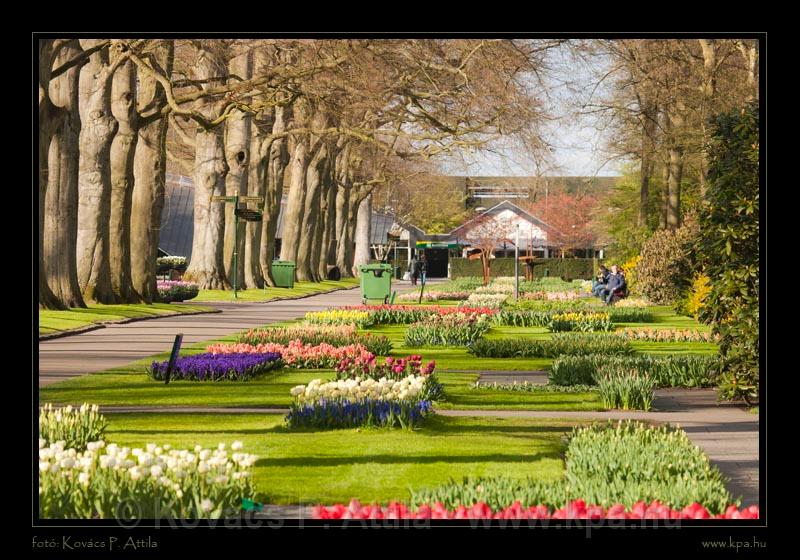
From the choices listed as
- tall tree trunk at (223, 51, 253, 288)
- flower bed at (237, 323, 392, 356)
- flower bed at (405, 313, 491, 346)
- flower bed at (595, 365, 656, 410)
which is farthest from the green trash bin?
flower bed at (595, 365, 656, 410)

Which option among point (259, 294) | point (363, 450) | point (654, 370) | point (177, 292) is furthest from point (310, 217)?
point (363, 450)

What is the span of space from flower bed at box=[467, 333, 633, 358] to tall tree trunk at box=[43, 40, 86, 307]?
399 inches

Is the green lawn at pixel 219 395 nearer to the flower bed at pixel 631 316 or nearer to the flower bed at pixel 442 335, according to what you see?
the flower bed at pixel 442 335

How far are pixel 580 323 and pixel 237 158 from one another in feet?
61.2

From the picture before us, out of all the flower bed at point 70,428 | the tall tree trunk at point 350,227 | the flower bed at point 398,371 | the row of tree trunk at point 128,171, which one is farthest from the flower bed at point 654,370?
the tall tree trunk at point 350,227

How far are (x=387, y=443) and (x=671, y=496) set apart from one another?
11.9 feet

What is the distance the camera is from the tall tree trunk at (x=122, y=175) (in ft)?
102

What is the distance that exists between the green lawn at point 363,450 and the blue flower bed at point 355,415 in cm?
11

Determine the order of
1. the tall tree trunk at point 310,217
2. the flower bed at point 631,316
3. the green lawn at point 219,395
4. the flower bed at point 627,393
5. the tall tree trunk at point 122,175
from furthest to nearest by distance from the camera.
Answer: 1. the tall tree trunk at point 310,217
2. the tall tree trunk at point 122,175
3. the flower bed at point 631,316
4. the green lawn at point 219,395
5. the flower bed at point 627,393

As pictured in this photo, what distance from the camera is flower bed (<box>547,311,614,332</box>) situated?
1025 inches
